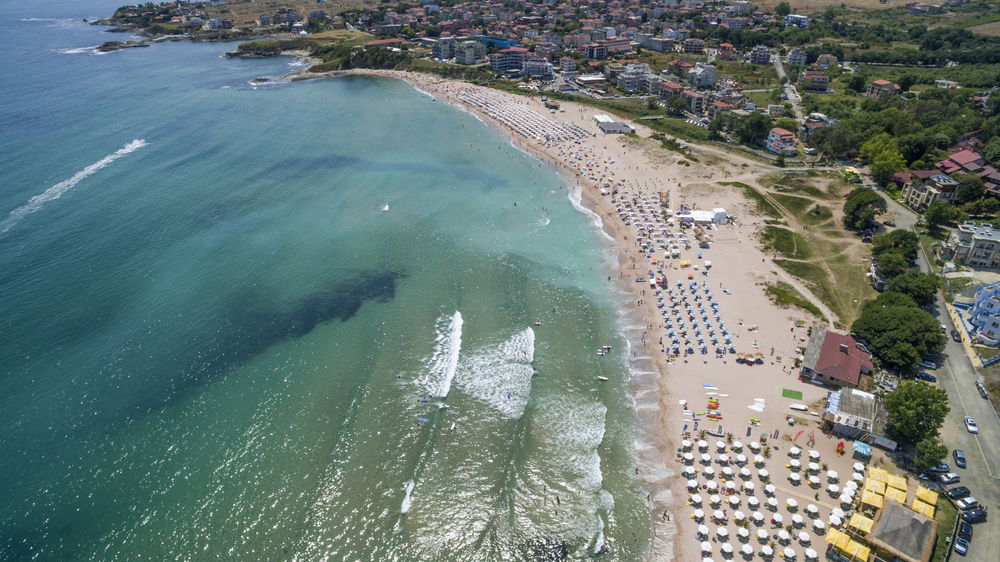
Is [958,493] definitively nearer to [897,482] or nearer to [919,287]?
[897,482]

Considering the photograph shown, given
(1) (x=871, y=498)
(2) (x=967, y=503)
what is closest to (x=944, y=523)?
(2) (x=967, y=503)

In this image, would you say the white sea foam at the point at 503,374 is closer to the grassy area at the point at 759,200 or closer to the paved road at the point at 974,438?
the paved road at the point at 974,438

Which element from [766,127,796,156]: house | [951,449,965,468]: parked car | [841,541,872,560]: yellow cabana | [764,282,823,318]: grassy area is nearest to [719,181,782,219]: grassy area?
[766,127,796,156]: house

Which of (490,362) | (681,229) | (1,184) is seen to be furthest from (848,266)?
(1,184)

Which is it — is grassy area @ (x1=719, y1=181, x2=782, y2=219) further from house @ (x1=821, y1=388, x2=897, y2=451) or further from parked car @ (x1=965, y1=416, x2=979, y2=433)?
parked car @ (x1=965, y1=416, x2=979, y2=433)

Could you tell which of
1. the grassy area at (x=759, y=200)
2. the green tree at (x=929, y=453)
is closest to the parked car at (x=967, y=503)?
the green tree at (x=929, y=453)
